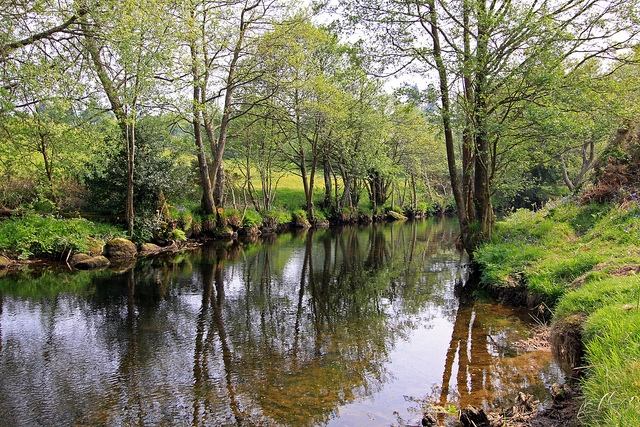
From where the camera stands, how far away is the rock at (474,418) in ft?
17.2

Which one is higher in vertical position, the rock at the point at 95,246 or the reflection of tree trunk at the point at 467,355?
the rock at the point at 95,246

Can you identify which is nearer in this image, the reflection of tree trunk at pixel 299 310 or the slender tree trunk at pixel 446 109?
the reflection of tree trunk at pixel 299 310

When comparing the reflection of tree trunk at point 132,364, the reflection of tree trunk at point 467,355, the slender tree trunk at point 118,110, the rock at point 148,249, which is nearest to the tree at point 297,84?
the slender tree trunk at point 118,110

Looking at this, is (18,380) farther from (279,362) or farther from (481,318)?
(481,318)

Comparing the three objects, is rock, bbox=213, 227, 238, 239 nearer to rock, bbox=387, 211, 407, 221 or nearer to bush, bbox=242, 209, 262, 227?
bush, bbox=242, 209, 262, 227

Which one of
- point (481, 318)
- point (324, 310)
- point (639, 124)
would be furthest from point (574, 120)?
point (324, 310)

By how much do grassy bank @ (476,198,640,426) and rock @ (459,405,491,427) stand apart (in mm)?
1146

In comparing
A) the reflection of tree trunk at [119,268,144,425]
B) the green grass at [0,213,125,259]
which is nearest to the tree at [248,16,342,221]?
the green grass at [0,213,125,259]

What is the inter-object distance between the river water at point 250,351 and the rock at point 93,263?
1325 mm

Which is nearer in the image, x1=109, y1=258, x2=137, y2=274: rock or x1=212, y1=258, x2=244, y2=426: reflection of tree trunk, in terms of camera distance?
x1=212, y1=258, x2=244, y2=426: reflection of tree trunk

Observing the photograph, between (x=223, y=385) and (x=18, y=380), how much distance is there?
3.32 m

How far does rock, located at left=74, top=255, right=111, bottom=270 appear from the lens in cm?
1694

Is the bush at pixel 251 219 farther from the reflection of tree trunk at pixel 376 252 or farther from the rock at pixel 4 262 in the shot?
the rock at pixel 4 262

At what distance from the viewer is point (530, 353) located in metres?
7.76
